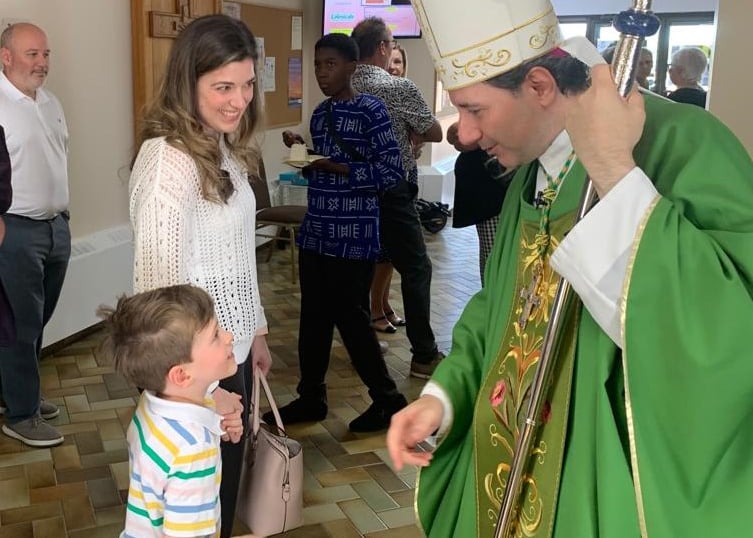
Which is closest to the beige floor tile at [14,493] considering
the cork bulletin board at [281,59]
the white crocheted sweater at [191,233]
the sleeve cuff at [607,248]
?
the white crocheted sweater at [191,233]

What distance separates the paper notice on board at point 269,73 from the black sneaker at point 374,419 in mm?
3454

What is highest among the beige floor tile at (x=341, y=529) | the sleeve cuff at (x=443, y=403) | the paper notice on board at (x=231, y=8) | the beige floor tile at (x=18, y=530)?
the paper notice on board at (x=231, y=8)

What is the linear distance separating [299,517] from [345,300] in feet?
3.43

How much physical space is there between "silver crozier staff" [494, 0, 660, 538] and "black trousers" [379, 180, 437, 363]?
8.33 feet

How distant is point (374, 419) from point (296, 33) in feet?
13.5

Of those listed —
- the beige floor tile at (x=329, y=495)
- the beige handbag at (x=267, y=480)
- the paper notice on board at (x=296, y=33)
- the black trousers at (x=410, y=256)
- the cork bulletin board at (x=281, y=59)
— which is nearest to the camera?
the beige handbag at (x=267, y=480)

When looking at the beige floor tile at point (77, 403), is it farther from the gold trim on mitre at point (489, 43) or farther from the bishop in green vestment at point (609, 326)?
the gold trim on mitre at point (489, 43)

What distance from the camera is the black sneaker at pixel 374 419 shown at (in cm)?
338

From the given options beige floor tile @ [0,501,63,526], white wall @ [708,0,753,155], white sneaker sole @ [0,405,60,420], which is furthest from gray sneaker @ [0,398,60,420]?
white wall @ [708,0,753,155]

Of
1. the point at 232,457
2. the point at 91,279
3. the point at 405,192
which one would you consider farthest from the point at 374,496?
the point at 91,279

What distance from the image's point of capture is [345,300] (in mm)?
3176

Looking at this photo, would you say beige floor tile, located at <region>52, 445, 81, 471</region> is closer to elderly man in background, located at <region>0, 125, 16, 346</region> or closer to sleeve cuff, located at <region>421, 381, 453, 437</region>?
elderly man in background, located at <region>0, 125, 16, 346</region>

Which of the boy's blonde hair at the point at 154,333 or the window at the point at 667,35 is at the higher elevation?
the window at the point at 667,35

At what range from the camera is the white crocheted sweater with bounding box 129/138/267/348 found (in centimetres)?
176
